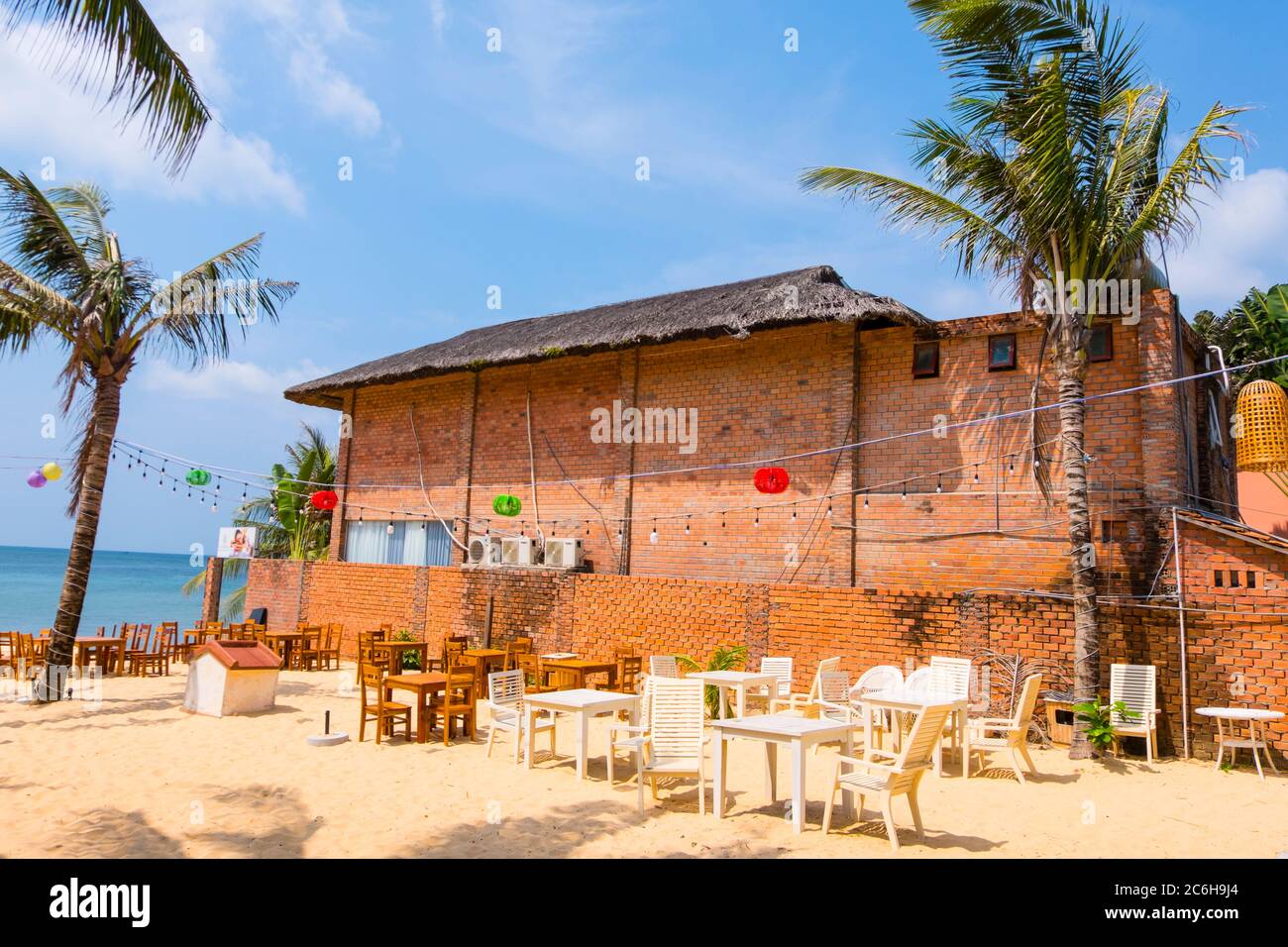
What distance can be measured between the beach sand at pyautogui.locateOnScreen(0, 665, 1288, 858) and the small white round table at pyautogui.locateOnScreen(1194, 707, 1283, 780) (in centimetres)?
22

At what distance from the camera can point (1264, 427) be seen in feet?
35.6

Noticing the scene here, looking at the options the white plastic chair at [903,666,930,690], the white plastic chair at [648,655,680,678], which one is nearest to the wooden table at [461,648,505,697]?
the white plastic chair at [648,655,680,678]

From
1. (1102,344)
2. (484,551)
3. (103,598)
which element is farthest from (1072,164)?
(103,598)

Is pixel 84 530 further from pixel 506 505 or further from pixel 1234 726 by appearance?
pixel 1234 726

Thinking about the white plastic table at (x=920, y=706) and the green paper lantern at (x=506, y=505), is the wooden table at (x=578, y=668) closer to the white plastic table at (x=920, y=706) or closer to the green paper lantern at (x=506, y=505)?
the white plastic table at (x=920, y=706)

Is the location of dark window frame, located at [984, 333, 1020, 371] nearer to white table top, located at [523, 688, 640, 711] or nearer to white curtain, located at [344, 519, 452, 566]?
white table top, located at [523, 688, 640, 711]

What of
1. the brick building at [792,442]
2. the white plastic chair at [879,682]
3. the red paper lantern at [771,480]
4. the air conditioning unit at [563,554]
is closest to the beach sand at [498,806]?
the white plastic chair at [879,682]

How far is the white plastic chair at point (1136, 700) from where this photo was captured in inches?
322

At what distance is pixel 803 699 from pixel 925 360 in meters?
4.99

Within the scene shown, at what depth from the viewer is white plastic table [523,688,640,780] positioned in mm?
7363

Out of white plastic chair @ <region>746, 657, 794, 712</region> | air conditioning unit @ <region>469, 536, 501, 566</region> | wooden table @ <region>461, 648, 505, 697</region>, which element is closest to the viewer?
white plastic chair @ <region>746, 657, 794, 712</region>

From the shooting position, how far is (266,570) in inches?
735

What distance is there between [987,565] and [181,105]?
9.73 metres

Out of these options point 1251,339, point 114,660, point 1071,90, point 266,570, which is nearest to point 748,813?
point 1071,90
